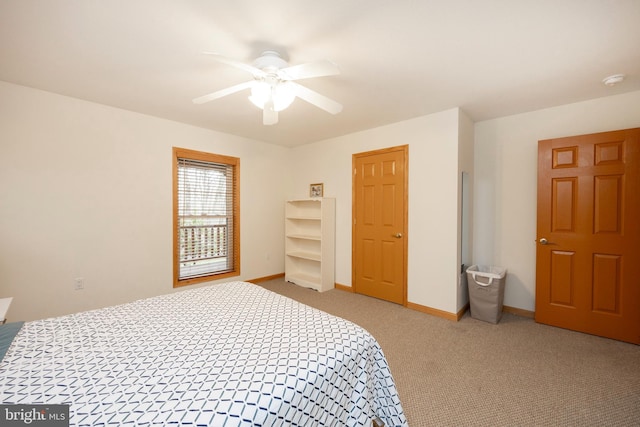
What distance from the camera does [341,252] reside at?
165 inches

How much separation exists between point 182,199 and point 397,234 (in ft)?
9.82

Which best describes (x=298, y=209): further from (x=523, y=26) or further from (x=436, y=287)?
(x=523, y=26)

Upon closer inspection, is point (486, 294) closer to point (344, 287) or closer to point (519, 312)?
point (519, 312)

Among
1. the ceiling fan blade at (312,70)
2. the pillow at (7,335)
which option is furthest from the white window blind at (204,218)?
the ceiling fan blade at (312,70)

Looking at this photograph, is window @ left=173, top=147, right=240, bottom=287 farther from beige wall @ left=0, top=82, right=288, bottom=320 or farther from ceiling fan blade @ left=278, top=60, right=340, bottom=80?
ceiling fan blade @ left=278, top=60, right=340, bottom=80

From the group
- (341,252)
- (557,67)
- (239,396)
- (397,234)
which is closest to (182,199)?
(341,252)

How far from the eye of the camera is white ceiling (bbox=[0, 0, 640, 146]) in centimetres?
151

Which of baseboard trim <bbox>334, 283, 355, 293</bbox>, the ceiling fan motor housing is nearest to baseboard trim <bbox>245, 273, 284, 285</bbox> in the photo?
baseboard trim <bbox>334, 283, 355, 293</bbox>

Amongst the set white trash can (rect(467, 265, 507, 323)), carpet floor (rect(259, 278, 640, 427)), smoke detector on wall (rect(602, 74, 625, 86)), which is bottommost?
carpet floor (rect(259, 278, 640, 427))

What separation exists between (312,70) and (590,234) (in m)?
3.18

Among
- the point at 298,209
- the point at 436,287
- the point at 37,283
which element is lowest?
the point at 436,287

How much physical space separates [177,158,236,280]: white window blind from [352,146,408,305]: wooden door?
6.55 ft

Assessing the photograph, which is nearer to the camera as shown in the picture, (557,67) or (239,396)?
(239,396)
